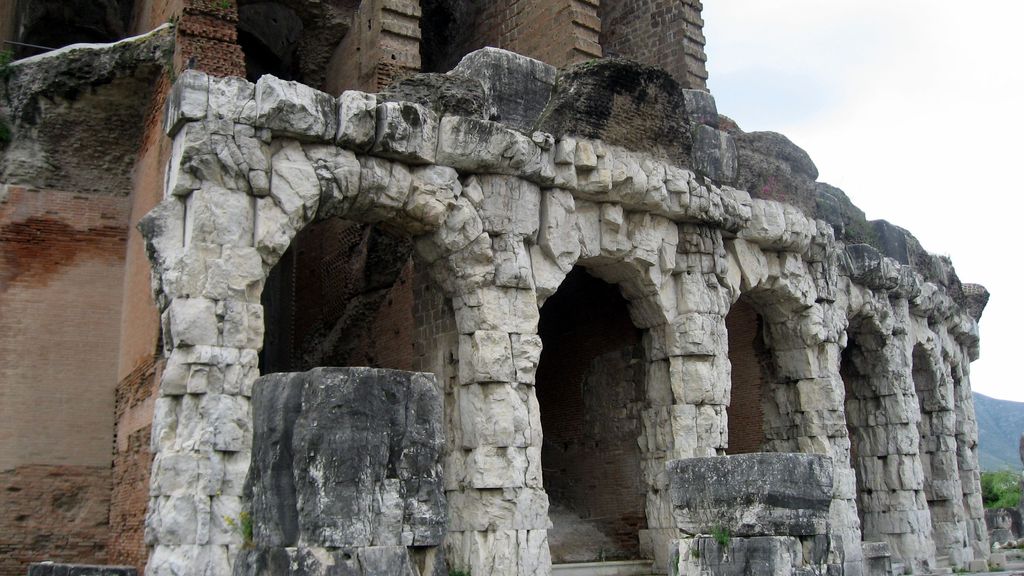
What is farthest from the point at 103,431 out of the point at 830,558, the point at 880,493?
the point at 880,493

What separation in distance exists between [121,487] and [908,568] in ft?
36.1

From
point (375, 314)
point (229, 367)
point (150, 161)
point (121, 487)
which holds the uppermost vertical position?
point (150, 161)

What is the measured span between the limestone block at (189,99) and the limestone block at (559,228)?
12.4 feet

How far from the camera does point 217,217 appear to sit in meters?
9.48

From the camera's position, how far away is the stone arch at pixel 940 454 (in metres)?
18.1

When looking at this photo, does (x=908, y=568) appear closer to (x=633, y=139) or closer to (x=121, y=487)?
(x=633, y=139)

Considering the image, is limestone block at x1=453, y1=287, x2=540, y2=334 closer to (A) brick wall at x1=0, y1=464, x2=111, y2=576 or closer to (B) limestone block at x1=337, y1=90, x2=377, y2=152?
(B) limestone block at x1=337, y1=90, x2=377, y2=152

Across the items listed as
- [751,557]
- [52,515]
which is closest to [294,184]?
[52,515]

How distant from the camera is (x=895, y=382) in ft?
55.0

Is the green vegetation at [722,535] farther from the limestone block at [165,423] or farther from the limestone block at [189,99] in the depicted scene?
the limestone block at [189,99]

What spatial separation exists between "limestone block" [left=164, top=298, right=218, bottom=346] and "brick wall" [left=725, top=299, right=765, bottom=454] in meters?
8.75

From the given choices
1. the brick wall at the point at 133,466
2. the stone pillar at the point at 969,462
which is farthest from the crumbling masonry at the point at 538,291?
the stone pillar at the point at 969,462

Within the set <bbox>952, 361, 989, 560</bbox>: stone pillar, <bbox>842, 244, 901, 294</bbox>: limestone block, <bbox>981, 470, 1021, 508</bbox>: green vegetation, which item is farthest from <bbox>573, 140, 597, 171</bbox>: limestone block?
<bbox>981, 470, 1021, 508</bbox>: green vegetation

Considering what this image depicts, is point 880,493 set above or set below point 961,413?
below
